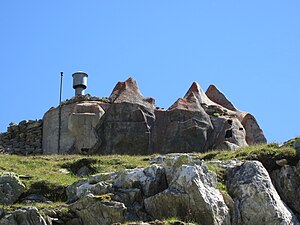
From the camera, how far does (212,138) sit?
133 feet

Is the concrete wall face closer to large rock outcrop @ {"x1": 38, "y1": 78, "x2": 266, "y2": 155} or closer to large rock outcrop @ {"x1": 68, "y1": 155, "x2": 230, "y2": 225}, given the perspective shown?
large rock outcrop @ {"x1": 38, "y1": 78, "x2": 266, "y2": 155}

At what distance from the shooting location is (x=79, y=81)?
1881 inches

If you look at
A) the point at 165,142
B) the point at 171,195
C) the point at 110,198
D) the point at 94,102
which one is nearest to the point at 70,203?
the point at 110,198

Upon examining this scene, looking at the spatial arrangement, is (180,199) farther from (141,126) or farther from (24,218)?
(141,126)

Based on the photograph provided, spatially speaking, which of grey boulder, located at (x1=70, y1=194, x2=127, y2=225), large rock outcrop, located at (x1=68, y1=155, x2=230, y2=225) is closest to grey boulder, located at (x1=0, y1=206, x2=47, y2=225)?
grey boulder, located at (x1=70, y1=194, x2=127, y2=225)

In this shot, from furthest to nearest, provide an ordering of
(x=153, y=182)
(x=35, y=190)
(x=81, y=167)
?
(x=81, y=167) < (x=35, y=190) < (x=153, y=182)

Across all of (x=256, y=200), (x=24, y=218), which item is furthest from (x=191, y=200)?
(x=24, y=218)

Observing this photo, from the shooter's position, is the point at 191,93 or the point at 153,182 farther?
the point at 191,93

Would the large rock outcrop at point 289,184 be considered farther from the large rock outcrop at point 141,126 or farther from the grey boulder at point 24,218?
the large rock outcrop at point 141,126

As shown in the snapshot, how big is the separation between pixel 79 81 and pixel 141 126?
8.69 metres

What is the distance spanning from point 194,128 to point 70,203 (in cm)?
1924

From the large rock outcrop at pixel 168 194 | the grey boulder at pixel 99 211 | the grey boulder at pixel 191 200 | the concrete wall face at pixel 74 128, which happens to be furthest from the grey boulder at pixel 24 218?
the concrete wall face at pixel 74 128

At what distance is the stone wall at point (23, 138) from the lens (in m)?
43.2

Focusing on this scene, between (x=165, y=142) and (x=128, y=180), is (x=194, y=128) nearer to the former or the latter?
(x=165, y=142)
